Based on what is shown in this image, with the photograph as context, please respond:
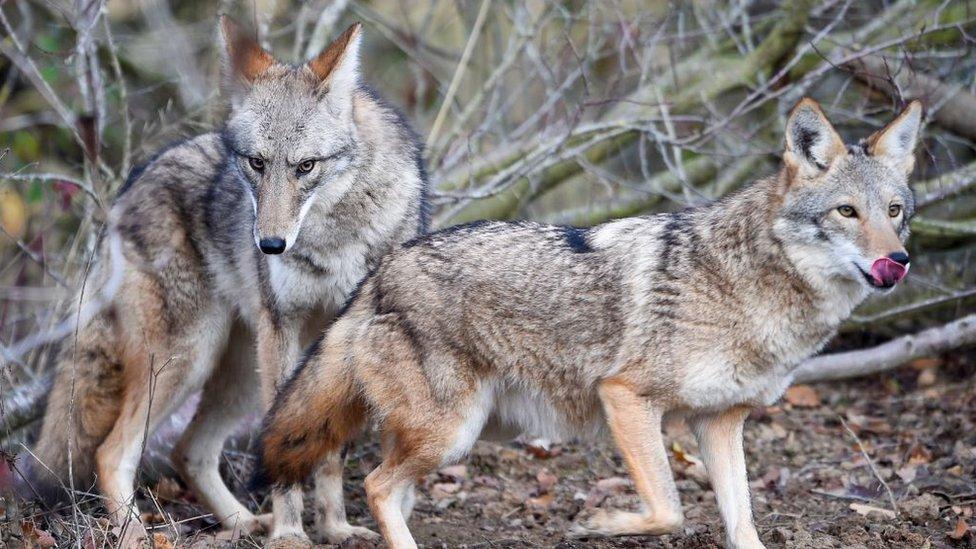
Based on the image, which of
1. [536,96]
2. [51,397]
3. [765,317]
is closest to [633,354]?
[765,317]

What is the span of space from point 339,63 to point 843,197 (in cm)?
274

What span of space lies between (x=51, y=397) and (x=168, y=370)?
870 mm

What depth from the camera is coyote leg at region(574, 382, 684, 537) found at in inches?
191

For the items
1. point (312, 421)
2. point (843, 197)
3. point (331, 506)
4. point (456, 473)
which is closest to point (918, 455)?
point (843, 197)

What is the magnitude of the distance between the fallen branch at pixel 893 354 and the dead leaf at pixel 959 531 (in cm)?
200

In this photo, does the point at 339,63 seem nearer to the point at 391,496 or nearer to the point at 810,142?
the point at 391,496

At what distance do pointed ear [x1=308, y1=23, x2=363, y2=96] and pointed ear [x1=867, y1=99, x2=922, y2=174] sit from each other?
2.75 meters

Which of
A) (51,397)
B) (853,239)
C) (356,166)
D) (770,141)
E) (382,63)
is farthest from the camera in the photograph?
(382,63)

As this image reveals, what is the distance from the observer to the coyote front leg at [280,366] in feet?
19.5

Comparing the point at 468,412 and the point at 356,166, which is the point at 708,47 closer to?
the point at 356,166

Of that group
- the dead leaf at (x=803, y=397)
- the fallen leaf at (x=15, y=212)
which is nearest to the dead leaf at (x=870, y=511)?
the dead leaf at (x=803, y=397)

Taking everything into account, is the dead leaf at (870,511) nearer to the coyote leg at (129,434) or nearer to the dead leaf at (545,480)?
the dead leaf at (545,480)

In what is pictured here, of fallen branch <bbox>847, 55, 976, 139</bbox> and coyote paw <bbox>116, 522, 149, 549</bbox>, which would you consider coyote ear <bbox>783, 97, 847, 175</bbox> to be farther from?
coyote paw <bbox>116, 522, 149, 549</bbox>

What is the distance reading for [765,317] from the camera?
5012 mm
